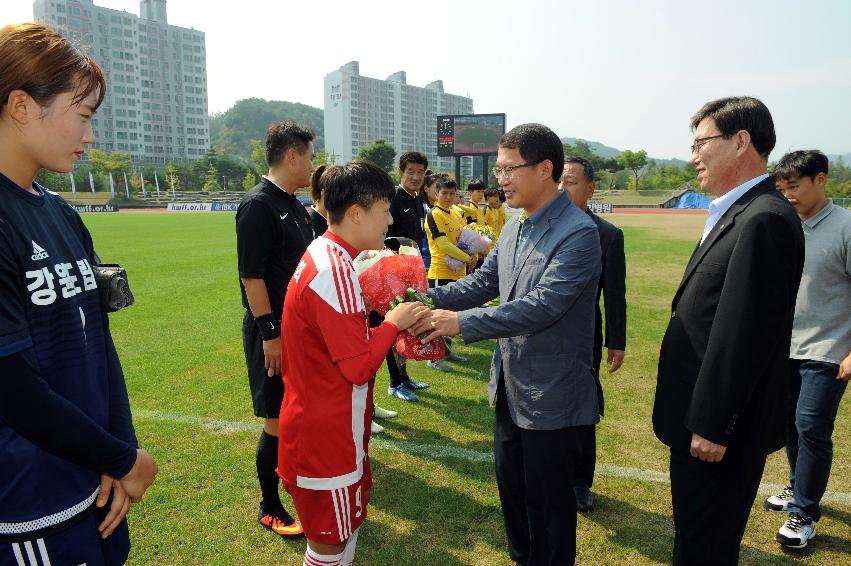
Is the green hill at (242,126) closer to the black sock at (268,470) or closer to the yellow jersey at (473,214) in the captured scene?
the yellow jersey at (473,214)

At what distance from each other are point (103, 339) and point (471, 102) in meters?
208

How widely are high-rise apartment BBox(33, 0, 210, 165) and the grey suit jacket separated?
13212 cm

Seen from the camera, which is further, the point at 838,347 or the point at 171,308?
the point at 171,308

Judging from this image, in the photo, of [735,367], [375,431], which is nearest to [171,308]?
[375,431]

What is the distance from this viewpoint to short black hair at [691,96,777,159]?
247cm

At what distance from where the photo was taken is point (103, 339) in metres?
1.84

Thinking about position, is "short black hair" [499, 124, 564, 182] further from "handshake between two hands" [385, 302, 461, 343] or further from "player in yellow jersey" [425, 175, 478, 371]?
"player in yellow jersey" [425, 175, 478, 371]

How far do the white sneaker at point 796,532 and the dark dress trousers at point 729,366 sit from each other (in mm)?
1406

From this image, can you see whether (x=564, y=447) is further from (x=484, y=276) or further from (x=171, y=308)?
(x=171, y=308)

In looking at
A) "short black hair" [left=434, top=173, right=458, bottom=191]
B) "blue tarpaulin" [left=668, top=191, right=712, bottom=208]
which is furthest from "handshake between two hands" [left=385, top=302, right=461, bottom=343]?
"blue tarpaulin" [left=668, top=191, right=712, bottom=208]

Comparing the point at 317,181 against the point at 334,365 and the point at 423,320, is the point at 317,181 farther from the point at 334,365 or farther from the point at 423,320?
the point at 334,365

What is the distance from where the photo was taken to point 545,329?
9.51 feet

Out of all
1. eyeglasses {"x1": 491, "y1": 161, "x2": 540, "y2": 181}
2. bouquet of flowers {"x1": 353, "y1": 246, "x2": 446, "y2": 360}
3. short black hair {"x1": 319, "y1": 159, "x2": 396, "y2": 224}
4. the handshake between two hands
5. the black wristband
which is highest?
eyeglasses {"x1": 491, "y1": 161, "x2": 540, "y2": 181}

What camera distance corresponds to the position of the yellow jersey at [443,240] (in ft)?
25.5
